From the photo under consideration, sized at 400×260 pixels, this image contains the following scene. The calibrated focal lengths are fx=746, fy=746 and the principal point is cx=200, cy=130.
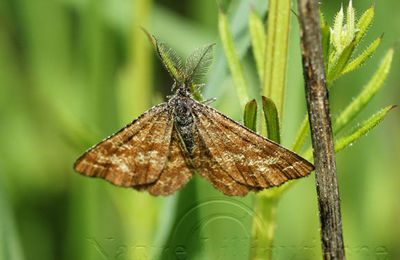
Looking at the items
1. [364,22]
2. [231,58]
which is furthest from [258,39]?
[364,22]

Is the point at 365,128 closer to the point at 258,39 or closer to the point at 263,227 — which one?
the point at 263,227

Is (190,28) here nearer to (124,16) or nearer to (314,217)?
(124,16)

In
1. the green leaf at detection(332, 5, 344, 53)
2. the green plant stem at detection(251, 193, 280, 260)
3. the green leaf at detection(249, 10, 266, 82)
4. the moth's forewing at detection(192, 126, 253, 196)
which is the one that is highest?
the green leaf at detection(249, 10, 266, 82)

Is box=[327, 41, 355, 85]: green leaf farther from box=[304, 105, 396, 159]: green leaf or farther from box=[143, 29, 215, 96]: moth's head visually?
box=[143, 29, 215, 96]: moth's head

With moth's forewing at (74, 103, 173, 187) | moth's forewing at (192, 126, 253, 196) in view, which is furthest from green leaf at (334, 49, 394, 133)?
moth's forewing at (74, 103, 173, 187)

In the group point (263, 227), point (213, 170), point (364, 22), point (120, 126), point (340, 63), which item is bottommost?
point (263, 227)

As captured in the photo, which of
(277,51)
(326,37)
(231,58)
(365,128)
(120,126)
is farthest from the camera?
(120,126)
